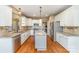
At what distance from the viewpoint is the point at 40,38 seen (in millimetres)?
5289

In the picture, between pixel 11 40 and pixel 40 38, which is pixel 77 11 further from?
pixel 11 40

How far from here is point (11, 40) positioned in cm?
423
